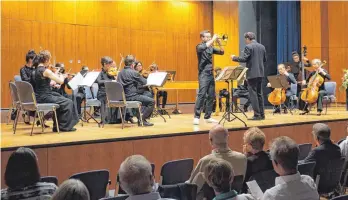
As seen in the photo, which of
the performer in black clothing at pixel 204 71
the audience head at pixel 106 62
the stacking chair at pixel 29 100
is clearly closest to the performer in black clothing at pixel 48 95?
the stacking chair at pixel 29 100

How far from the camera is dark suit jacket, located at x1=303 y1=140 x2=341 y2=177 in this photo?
12.3 feet

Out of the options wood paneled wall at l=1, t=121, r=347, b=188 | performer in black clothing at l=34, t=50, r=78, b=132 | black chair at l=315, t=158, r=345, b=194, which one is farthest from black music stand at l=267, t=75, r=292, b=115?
black chair at l=315, t=158, r=345, b=194

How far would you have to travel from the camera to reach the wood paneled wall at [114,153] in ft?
14.9

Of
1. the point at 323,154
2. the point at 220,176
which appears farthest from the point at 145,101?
the point at 220,176

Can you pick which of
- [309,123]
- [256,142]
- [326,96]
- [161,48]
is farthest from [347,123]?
[161,48]

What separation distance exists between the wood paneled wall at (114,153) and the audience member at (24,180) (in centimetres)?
196

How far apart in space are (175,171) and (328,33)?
11085 millimetres

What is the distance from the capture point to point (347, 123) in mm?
7555

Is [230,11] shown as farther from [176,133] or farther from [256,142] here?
[256,142]

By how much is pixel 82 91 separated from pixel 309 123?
5114mm

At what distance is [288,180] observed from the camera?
2488 mm

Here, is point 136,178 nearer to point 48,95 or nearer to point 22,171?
point 22,171

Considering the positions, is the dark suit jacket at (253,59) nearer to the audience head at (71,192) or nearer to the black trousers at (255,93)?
the black trousers at (255,93)

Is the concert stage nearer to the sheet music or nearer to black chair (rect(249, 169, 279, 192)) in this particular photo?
the sheet music
